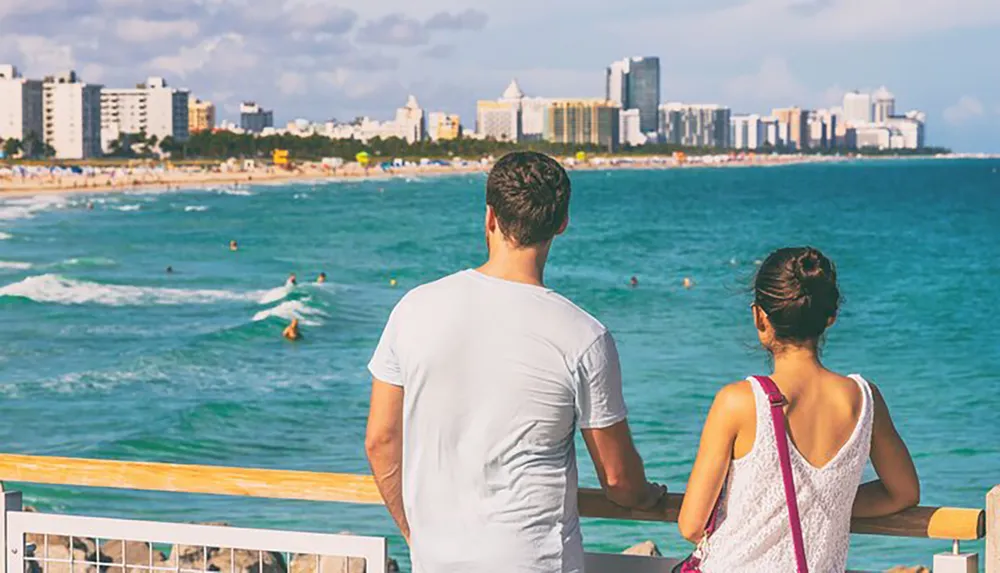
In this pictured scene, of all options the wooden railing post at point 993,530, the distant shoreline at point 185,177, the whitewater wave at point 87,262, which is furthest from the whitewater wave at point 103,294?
the distant shoreline at point 185,177

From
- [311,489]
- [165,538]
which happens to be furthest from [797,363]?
[165,538]

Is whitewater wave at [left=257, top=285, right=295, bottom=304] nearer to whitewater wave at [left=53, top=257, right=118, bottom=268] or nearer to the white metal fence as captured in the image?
whitewater wave at [left=53, top=257, right=118, bottom=268]

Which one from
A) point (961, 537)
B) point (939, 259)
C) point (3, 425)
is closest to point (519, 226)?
point (961, 537)

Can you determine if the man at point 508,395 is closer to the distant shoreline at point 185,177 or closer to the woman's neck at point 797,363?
the woman's neck at point 797,363

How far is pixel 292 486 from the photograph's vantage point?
143 inches

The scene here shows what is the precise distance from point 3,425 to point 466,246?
48.5 metres

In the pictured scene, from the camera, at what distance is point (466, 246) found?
222ft

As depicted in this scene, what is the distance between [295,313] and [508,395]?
101ft

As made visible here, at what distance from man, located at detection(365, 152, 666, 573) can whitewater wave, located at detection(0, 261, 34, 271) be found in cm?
4578

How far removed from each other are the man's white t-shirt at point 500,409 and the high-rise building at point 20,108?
615ft

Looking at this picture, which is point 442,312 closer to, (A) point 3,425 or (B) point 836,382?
(B) point 836,382

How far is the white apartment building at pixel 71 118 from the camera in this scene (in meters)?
186

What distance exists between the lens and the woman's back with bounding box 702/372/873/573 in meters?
2.81

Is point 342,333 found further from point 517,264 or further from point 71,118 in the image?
point 71,118
